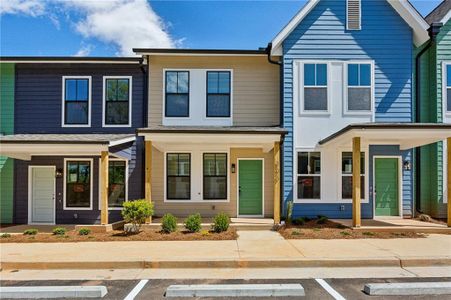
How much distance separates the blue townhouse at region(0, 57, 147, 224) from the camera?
12539 millimetres

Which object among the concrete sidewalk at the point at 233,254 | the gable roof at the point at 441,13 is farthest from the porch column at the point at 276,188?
the gable roof at the point at 441,13

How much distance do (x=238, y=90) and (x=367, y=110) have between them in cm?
470

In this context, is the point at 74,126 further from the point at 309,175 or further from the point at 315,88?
the point at 315,88

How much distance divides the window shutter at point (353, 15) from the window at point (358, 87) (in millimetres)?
1401

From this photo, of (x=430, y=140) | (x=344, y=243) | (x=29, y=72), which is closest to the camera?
(x=344, y=243)

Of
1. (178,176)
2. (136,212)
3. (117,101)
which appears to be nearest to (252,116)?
(178,176)

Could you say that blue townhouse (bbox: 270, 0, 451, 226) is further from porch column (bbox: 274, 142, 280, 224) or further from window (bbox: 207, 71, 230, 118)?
window (bbox: 207, 71, 230, 118)

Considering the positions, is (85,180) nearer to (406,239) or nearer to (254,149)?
(254,149)

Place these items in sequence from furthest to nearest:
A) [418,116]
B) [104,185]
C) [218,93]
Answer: [218,93], [418,116], [104,185]

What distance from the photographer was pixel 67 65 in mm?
12750

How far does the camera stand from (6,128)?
12.8 meters

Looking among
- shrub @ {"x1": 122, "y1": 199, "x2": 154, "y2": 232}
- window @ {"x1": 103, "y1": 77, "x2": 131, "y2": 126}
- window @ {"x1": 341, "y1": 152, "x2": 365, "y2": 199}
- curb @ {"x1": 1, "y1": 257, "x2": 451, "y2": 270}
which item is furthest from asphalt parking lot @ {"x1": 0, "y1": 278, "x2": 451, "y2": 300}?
window @ {"x1": 103, "y1": 77, "x2": 131, "y2": 126}

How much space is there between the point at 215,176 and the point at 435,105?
832 centimetres

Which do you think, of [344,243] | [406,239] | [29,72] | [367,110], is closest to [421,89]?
[367,110]
